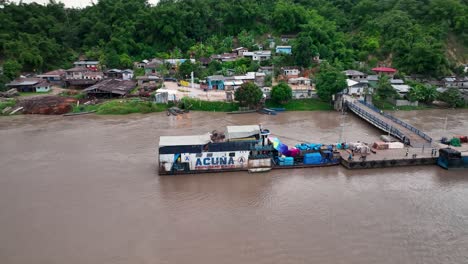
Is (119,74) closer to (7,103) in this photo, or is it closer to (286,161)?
(7,103)

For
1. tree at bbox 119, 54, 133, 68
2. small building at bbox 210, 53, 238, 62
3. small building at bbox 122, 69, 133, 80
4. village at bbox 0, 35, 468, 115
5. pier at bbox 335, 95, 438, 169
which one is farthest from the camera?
tree at bbox 119, 54, 133, 68

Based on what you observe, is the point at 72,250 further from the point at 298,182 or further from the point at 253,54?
the point at 253,54

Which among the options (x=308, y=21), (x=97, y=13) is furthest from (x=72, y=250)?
(x=97, y=13)

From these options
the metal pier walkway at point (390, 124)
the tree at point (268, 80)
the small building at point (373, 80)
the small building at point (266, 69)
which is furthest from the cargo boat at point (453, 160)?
the small building at point (266, 69)

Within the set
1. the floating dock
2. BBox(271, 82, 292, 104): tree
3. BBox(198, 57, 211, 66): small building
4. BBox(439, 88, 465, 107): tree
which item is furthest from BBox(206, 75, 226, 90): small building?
BBox(439, 88, 465, 107): tree

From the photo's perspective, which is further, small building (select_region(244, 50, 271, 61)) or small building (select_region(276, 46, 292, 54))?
small building (select_region(276, 46, 292, 54))

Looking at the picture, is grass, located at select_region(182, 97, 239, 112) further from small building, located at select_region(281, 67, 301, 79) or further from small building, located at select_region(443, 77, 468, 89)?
small building, located at select_region(443, 77, 468, 89)

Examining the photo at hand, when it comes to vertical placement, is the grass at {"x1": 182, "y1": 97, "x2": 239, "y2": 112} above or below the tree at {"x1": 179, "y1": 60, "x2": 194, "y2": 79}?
below
